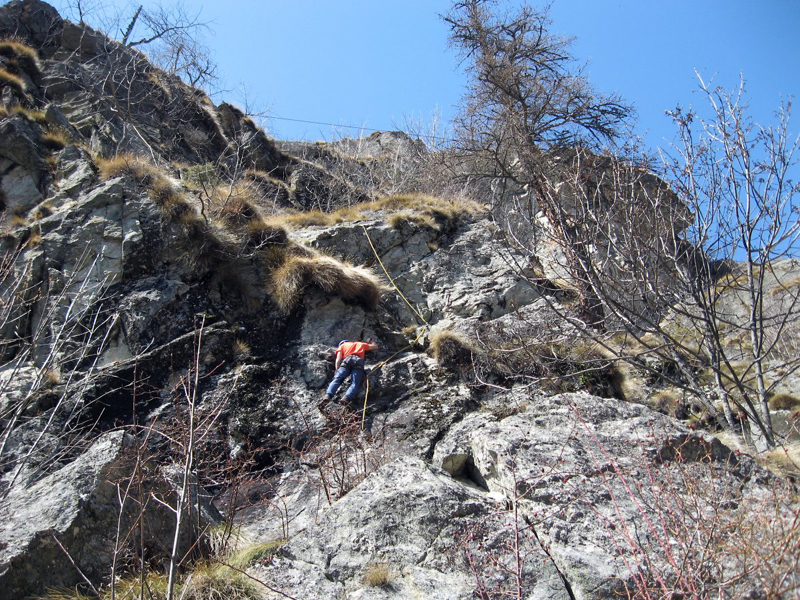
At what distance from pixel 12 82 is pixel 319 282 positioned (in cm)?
867

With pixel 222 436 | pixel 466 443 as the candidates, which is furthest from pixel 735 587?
pixel 222 436

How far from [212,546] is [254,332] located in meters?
4.37

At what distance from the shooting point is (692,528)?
12.0 ft

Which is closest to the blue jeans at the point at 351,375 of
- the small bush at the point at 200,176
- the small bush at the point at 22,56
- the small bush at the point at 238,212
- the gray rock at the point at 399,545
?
the gray rock at the point at 399,545

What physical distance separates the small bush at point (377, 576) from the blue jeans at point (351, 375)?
3.66 meters

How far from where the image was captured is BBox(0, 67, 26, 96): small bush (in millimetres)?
12055

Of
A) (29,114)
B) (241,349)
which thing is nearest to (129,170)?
(29,114)

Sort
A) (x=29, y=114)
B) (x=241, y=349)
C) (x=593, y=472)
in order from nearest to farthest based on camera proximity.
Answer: (x=593, y=472) < (x=241, y=349) < (x=29, y=114)

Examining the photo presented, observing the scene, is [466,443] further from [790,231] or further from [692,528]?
[790,231]

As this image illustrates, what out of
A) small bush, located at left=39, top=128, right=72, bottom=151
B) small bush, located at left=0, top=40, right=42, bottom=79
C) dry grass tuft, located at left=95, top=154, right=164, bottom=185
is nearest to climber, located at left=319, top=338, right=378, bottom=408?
dry grass tuft, located at left=95, top=154, right=164, bottom=185

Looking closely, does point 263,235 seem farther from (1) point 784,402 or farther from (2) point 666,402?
(1) point 784,402

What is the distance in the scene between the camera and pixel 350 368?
25.5 ft

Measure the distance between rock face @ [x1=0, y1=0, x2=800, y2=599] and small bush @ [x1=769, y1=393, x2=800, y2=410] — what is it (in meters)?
2.22

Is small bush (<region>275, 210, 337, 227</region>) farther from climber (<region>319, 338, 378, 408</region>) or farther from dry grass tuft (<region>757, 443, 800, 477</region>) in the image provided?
dry grass tuft (<region>757, 443, 800, 477</region>)
